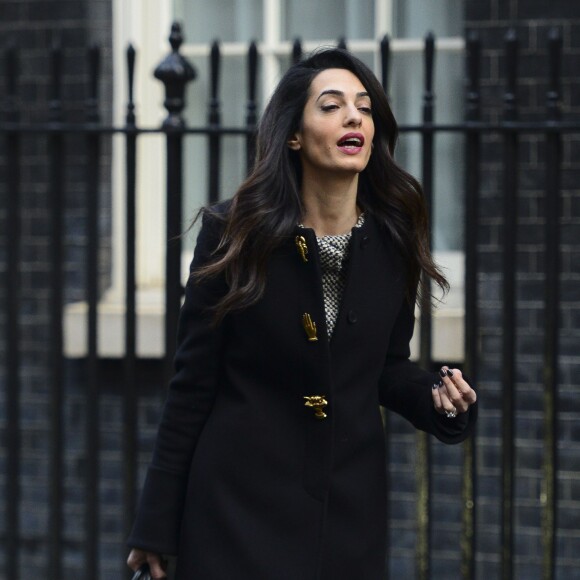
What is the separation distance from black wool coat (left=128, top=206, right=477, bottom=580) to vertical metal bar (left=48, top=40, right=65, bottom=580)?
1509 millimetres

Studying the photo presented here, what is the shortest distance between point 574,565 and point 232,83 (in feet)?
8.47

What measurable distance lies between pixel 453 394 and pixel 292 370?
1.15 feet

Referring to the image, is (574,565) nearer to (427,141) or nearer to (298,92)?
(427,141)

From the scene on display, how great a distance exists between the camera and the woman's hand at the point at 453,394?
9.37 feet

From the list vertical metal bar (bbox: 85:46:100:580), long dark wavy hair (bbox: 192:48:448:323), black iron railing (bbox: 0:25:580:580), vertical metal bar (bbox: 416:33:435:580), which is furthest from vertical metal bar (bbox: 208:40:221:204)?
long dark wavy hair (bbox: 192:48:448:323)

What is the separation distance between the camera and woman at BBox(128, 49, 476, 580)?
292cm

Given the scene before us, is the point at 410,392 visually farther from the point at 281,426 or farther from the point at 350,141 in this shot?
the point at 350,141

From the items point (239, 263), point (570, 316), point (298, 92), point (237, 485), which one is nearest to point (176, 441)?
point (237, 485)

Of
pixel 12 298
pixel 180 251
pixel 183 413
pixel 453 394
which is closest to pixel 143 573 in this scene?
pixel 183 413

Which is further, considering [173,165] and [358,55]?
[358,55]

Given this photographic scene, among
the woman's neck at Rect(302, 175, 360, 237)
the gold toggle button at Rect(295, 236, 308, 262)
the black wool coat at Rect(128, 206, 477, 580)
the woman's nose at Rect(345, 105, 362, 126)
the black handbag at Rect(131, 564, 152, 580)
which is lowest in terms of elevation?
the black handbag at Rect(131, 564, 152, 580)

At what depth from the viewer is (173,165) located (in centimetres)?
432

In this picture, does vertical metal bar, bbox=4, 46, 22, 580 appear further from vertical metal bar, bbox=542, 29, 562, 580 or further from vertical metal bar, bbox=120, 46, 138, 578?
vertical metal bar, bbox=542, 29, 562, 580

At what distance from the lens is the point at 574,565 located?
18.3 ft
